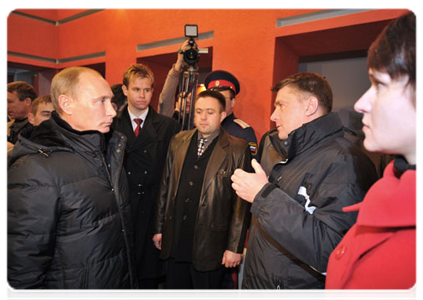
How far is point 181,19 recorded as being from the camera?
4355 mm

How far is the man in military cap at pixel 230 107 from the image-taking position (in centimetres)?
263

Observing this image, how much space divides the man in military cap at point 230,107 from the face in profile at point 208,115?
1.53 feet

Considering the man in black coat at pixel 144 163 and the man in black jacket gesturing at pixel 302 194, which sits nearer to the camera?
the man in black jacket gesturing at pixel 302 194

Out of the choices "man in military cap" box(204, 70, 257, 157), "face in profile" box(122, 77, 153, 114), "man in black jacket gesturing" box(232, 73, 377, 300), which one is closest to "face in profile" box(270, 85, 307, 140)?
"man in black jacket gesturing" box(232, 73, 377, 300)

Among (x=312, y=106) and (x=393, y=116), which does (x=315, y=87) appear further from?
(x=393, y=116)

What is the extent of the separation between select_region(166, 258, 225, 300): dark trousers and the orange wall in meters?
2.03

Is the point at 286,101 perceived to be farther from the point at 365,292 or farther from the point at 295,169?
the point at 365,292

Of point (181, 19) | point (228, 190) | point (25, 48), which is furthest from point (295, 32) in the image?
point (25, 48)

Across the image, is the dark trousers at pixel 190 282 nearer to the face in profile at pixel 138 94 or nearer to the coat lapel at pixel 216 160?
the coat lapel at pixel 216 160

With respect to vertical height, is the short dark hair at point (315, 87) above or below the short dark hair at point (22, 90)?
below

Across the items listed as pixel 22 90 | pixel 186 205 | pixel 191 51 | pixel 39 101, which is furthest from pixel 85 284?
pixel 22 90

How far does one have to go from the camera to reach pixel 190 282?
6.70 feet

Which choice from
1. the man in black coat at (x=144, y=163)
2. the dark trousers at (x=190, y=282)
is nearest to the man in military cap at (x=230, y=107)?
the man in black coat at (x=144, y=163)

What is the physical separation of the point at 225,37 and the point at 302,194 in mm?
3204
